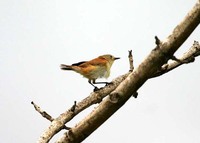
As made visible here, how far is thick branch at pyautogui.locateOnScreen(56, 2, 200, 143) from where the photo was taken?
261cm

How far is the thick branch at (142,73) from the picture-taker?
103 inches

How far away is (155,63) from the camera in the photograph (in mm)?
2758

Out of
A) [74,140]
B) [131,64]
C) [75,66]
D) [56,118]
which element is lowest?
[74,140]

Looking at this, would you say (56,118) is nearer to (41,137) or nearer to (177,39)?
(41,137)

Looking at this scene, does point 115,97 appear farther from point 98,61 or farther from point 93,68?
point 98,61

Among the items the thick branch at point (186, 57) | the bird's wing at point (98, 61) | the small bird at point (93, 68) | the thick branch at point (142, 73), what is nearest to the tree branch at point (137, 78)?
the thick branch at point (142, 73)

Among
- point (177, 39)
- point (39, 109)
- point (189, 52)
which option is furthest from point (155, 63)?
point (39, 109)

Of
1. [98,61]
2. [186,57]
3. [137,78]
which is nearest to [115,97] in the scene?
[137,78]

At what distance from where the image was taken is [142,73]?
2.78 meters

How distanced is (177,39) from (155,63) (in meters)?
0.24

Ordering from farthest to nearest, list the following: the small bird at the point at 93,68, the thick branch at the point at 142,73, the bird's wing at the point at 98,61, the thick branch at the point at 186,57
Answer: the bird's wing at the point at 98,61 < the small bird at the point at 93,68 < the thick branch at the point at 186,57 < the thick branch at the point at 142,73

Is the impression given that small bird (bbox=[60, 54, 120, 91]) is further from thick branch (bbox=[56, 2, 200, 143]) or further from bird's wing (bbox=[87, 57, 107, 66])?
thick branch (bbox=[56, 2, 200, 143])

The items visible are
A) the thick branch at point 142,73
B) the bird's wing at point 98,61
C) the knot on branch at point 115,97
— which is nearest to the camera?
the thick branch at point 142,73

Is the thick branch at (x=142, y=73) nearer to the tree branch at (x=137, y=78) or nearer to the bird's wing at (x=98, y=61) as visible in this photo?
the tree branch at (x=137, y=78)
